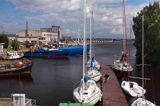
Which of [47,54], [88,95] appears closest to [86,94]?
[88,95]

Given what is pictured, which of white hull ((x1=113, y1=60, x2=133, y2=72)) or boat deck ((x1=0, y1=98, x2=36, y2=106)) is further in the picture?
white hull ((x1=113, y1=60, x2=133, y2=72))

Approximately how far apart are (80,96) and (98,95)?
2.60 m

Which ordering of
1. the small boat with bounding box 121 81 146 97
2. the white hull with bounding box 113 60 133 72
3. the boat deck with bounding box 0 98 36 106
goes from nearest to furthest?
the boat deck with bounding box 0 98 36 106 < the small boat with bounding box 121 81 146 97 < the white hull with bounding box 113 60 133 72

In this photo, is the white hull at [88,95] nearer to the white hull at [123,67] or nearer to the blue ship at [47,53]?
the white hull at [123,67]

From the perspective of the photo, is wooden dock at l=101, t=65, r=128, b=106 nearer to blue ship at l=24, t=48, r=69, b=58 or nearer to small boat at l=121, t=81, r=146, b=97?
small boat at l=121, t=81, r=146, b=97

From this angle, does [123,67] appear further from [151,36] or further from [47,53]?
[47,53]

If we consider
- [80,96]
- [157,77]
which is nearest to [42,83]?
[157,77]

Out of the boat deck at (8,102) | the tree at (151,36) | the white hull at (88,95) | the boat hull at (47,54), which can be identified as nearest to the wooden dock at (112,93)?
the white hull at (88,95)

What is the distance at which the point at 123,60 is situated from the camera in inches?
2397

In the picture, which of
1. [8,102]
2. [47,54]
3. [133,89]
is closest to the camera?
[8,102]

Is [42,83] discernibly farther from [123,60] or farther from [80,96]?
[80,96]

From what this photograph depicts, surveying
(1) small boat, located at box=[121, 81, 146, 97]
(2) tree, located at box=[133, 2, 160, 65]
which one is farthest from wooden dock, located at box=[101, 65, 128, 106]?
(2) tree, located at box=[133, 2, 160, 65]

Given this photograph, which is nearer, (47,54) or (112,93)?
(112,93)

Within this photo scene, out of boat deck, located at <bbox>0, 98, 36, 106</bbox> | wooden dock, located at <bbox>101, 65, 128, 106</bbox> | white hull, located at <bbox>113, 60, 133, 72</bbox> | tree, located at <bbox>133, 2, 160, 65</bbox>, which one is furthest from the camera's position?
tree, located at <bbox>133, 2, 160, 65</bbox>
